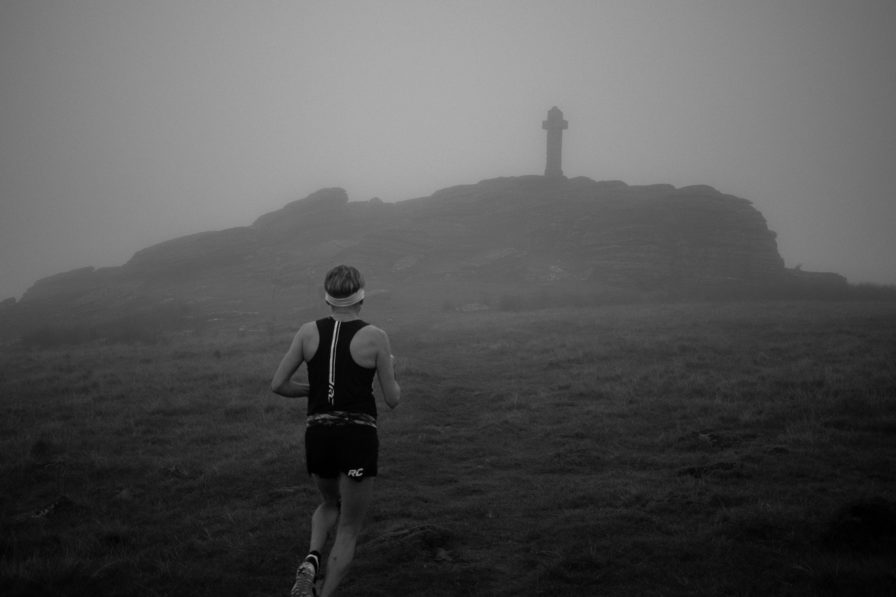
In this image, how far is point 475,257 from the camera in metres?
55.4

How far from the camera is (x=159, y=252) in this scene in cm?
6019

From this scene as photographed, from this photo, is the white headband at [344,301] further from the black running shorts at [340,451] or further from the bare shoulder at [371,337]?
the black running shorts at [340,451]

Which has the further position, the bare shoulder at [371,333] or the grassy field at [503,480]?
the grassy field at [503,480]

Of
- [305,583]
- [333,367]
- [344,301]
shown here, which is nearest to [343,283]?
[344,301]

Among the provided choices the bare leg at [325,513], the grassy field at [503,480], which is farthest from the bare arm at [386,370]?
the grassy field at [503,480]

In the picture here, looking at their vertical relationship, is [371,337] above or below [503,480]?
above

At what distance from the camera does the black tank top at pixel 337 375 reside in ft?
18.3

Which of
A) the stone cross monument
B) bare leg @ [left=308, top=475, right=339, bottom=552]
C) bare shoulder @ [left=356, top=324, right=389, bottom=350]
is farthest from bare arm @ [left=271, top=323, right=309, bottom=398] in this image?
the stone cross monument

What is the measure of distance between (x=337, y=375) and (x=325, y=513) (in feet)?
4.70

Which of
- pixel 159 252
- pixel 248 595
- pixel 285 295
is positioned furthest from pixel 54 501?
pixel 159 252

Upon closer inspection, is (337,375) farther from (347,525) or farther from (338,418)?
(347,525)

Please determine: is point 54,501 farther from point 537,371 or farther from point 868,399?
point 868,399

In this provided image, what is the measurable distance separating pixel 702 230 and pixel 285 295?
37.3 m

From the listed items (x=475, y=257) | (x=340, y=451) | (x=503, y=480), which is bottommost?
(x=503, y=480)
